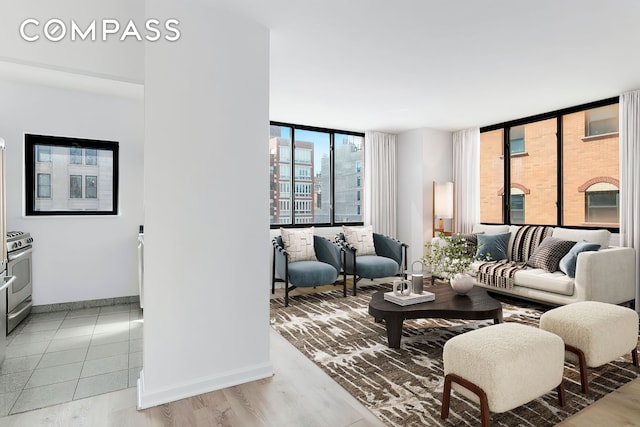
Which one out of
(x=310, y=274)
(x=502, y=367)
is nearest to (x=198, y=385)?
(x=502, y=367)

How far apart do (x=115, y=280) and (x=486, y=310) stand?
4258 mm

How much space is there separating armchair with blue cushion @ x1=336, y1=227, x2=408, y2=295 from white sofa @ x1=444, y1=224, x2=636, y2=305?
1.43m

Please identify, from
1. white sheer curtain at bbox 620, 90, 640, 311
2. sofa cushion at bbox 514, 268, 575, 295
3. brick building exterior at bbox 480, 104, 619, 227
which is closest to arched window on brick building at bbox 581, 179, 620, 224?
brick building exterior at bbox 480, 104, 619, 227

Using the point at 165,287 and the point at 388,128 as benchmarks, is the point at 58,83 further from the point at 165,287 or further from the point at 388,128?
the point at 388,128

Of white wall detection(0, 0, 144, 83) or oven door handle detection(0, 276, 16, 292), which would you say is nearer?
white wall detection(0, 0, 144, 83)

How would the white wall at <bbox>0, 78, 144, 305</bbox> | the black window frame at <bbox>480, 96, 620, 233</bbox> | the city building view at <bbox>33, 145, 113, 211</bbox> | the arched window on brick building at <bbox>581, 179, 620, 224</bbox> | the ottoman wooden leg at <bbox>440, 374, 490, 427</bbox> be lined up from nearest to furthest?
the ottoman wooden leg at <bbox>440, 374, 490, 427</bbox> < the white wall at <bbox>0, 78, 144, 305</bbox> < the city building view at <bbox>33, 145, 113, 211</bbox> < the black window frame at <bbox>480, 96, 620, 233</bbox> < the arched window on brick building at <bbox>581, 179, 620, 224</bbox>

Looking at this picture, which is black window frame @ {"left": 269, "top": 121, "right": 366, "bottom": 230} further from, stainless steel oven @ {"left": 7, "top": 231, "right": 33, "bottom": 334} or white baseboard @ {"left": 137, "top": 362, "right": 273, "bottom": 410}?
white baseboard @ {"left": 137, "top": 362, "right": 273, "bottom": 410}

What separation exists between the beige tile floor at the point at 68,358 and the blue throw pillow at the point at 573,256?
4.35 m

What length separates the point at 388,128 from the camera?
6055 mm

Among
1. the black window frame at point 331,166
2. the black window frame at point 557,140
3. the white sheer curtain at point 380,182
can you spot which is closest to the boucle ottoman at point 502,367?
the black window frame at point 557,140

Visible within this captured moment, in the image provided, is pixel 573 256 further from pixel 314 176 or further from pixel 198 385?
pixel 198 385

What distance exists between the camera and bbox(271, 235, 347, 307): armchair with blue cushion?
439cm

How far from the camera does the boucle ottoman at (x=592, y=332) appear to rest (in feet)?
7.60

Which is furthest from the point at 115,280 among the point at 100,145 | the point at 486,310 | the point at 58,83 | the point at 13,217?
the point at 486,310
